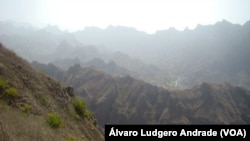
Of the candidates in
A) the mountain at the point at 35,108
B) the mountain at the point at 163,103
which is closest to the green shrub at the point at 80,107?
the mountain at the point at 35,108

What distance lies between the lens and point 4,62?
57.9 feet

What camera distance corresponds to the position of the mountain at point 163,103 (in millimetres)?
103312

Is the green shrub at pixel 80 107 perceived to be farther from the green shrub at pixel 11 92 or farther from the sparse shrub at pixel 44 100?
the green shrub at pixel 11 92

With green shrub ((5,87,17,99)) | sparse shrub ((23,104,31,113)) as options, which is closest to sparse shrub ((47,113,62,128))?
sparse shrub ((23,104,31,113))

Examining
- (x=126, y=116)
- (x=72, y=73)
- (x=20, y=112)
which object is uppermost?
(x=72, y=73)

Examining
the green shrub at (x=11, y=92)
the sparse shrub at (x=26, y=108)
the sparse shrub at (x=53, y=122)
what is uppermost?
the green shrub at (x=11, y=92)

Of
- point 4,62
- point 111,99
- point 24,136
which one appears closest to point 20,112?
point 24,136

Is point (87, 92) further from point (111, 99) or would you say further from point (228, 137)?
point (228, 137)

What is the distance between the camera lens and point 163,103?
108812 mm

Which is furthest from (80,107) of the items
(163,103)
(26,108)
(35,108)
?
(163,103)

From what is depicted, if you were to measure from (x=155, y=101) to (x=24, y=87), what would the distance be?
9816 centimetres

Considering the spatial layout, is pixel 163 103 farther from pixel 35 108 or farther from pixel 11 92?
pixel 11 92

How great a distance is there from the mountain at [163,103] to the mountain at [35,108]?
82.7 metres

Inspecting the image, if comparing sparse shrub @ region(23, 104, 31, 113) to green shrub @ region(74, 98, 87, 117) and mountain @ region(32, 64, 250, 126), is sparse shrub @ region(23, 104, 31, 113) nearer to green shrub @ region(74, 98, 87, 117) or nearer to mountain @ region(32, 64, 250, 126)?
green shrub @ region(74, 98, 87, 117)
